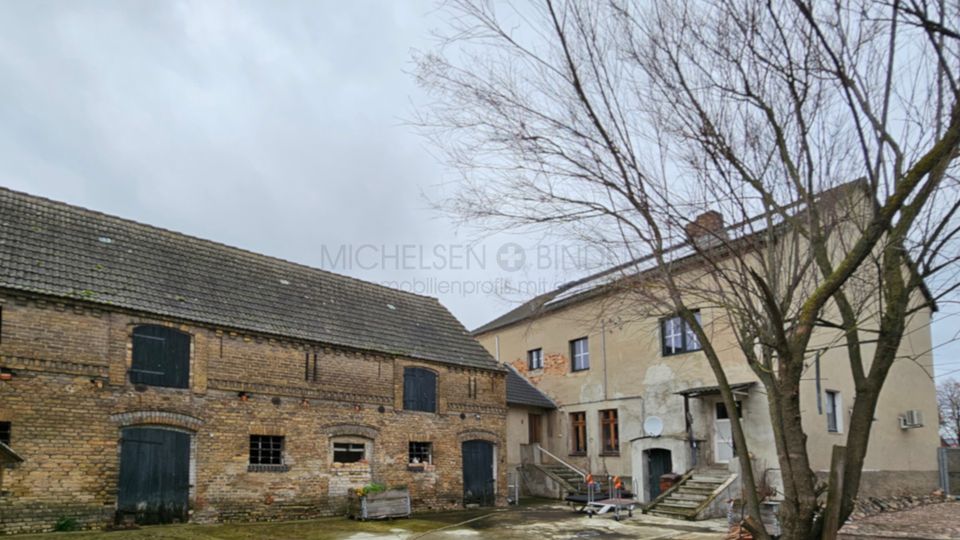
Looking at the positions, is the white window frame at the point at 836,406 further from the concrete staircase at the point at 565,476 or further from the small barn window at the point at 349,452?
the small barn window at the point at 349,452

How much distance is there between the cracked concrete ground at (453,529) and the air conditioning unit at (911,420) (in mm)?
8647

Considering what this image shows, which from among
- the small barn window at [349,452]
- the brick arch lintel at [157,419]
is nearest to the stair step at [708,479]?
the small barn window at [349,452]

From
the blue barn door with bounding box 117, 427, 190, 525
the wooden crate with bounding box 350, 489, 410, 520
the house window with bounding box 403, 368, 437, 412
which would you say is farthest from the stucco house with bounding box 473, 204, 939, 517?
the blue barn door with bounding box 117, 427, 190, 525

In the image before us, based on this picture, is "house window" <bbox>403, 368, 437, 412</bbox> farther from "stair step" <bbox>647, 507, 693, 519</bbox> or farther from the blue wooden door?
the blue wooden door

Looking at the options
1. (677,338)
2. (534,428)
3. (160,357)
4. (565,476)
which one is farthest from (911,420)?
(160,357)

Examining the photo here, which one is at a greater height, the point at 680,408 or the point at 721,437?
the point at 680,408

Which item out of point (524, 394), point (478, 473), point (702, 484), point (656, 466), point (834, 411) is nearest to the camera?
point (702, 484)

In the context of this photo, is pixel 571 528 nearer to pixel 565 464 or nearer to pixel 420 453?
pixel 420 453

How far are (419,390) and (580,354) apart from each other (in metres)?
7.17

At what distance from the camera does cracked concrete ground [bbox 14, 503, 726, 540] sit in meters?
13.1

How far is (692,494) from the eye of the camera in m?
17.7

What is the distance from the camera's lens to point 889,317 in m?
5.86

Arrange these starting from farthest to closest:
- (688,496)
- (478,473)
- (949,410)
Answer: (949,410) → (478,473) → (688,496)

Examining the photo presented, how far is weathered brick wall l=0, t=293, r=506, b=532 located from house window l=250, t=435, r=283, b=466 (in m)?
0.21
